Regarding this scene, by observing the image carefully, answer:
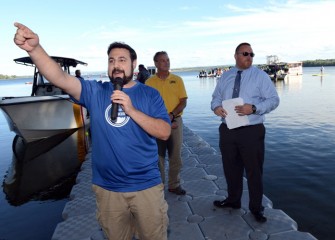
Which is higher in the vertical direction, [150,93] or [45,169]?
[150,93]

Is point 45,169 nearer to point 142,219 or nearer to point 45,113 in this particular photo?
point 45,113

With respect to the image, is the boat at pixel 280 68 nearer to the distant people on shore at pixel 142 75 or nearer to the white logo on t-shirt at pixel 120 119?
the distant people on shore at pixel 142 75

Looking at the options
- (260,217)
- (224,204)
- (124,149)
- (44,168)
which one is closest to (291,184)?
(224,204)

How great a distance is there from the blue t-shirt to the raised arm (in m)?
0.09

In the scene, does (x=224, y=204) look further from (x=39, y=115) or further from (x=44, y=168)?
(x=39, y=115)

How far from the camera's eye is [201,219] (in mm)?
3783

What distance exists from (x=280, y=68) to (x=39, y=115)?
154 feet

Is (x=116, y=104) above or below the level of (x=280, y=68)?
below

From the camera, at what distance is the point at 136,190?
2137mm

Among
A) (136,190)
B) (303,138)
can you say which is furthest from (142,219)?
(303,138)

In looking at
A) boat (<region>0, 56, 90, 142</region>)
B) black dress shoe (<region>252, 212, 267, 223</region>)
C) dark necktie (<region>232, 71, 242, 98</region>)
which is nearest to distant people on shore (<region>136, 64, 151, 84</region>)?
boat (<region>0, 56, 90, 142</region>)

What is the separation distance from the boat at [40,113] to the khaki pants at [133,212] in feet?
25.5

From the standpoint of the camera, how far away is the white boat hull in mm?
10172

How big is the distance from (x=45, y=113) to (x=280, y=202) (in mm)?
9166
